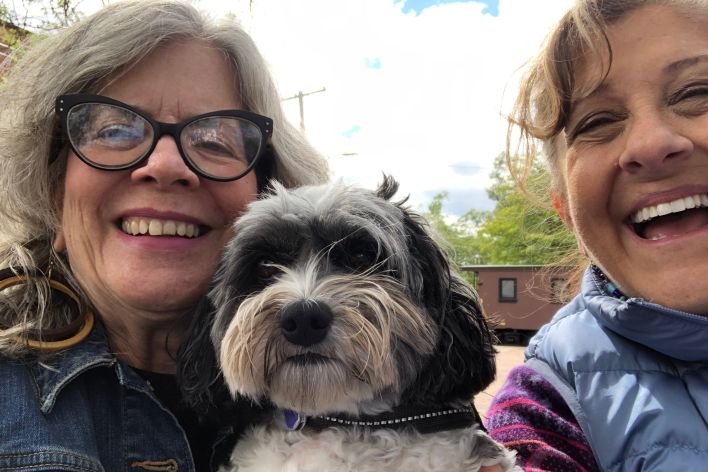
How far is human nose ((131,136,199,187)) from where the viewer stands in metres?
2.37

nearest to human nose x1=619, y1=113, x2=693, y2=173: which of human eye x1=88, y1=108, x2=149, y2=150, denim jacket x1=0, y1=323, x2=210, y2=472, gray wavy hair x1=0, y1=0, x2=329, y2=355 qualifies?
gray wavy hair x1=0, y1=0, x2=329, y2=355

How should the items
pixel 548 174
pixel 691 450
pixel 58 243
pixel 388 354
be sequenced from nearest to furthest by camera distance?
pixel 691 450 → pixel 388 354 → pixel 58 243 → pixel 548 174

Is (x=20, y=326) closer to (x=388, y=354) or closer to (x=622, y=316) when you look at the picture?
(x=388, y=354)

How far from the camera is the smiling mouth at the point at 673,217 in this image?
6.92 ft

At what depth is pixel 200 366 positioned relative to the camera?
2393 millimetres

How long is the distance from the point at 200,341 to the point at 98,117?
1.02 metres

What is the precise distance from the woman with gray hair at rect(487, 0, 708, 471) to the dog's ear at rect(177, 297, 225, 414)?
1187 millimetres

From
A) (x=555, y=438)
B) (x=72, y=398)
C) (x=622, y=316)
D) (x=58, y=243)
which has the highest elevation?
(x=58, y=243)

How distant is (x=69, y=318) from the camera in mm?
2402

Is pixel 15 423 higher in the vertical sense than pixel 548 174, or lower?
lower

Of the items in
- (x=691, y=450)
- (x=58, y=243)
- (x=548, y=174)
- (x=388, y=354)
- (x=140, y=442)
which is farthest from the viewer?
(x=548, y=174)

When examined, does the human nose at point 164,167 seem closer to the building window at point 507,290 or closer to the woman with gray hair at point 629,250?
the woman with gray hair at point 629,250

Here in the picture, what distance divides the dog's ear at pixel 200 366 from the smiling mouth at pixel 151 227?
1.08ft

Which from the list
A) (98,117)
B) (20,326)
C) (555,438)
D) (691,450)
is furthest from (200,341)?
(691,450)
